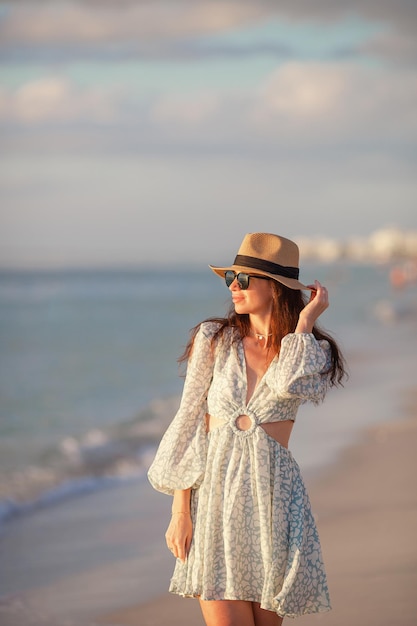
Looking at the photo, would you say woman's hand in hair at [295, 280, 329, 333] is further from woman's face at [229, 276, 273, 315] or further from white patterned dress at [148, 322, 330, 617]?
woman's face at [229, 276, 273, 315]

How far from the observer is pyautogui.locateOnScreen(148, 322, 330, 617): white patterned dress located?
2.92 metres

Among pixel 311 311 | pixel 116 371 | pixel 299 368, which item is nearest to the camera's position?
pixel 299 368

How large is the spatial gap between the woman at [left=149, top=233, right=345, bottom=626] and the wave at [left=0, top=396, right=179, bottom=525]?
12.0ft

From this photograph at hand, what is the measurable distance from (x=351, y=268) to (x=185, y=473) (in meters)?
28.0

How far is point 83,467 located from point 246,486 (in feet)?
16.6

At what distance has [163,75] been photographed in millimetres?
20422

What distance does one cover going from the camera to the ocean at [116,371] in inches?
305

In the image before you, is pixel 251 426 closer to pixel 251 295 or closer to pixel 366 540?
pixel 251 295

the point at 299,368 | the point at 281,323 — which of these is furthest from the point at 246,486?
the point at 281,323

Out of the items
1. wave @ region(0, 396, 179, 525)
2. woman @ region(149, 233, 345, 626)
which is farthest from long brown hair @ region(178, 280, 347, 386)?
wave @ region(0, 396, 179, 525)

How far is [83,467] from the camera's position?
7.86 metres

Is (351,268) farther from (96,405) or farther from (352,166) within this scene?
(96,405)

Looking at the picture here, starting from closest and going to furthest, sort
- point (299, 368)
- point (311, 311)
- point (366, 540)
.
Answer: point (299, 368), point (311, 311), point (366, 540)

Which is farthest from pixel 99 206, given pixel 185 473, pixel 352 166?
pixel 185 473
